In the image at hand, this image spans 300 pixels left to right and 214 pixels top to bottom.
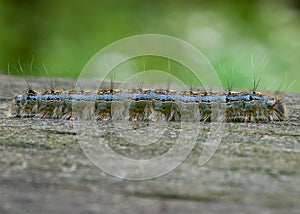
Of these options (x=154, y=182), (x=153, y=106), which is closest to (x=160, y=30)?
(x=153, y=106)

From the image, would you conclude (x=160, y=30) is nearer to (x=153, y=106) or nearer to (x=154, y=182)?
(x=153, y=106)

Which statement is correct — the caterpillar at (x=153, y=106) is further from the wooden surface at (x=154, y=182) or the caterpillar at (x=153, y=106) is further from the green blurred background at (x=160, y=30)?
the green blurred background at (x=160, y=30)

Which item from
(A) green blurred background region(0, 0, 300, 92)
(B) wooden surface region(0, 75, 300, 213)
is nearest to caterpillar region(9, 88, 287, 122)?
(B) wooden surface region(0, 75, 300, 213)

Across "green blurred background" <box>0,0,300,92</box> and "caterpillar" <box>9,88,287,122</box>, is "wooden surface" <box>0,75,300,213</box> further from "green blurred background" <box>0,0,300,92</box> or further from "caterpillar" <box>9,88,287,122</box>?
"green blurred background" <box>0,0,300,92</box>

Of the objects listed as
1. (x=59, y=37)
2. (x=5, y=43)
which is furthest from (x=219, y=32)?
(x=5, y=43)

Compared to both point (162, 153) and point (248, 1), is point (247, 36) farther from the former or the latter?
point (162, 153)
